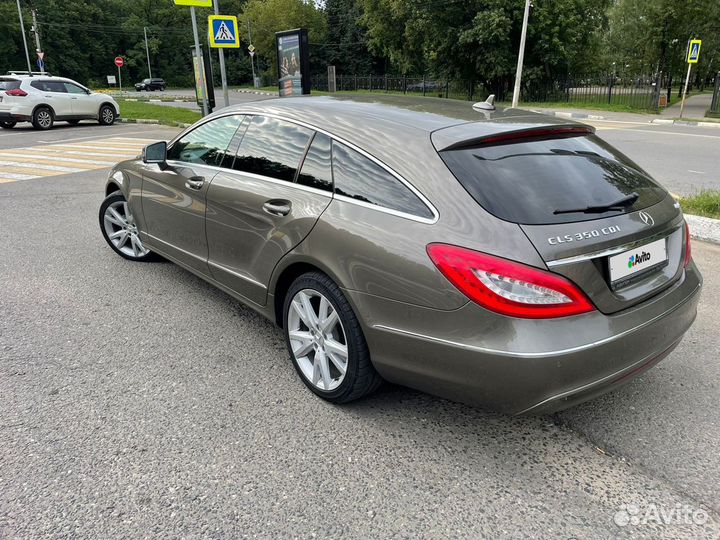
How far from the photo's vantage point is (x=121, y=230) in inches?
212

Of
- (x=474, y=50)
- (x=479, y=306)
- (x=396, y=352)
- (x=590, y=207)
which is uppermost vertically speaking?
(x=474, y=50)

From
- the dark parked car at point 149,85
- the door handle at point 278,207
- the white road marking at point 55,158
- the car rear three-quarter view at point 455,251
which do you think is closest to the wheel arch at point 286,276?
the car rear three-quarter view at point 455,251

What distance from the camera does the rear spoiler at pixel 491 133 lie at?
8.71 ft

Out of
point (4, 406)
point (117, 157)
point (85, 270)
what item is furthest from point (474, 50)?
point (4, 406)

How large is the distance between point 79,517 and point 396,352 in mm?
1483

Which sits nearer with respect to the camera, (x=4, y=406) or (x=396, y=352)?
(x=396, y=352)

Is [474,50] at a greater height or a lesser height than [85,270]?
greater

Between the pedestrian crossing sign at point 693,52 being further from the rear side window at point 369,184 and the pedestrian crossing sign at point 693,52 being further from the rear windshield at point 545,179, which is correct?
the rear side window at point 369,184

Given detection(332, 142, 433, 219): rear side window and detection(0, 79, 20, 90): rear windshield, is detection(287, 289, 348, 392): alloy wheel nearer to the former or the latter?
detection(332, 142, 433, 219): rear side window

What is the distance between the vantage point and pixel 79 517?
2246mm

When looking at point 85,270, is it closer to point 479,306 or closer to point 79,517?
point 79,517

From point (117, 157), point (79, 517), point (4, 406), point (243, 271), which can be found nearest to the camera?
point (79, 517)

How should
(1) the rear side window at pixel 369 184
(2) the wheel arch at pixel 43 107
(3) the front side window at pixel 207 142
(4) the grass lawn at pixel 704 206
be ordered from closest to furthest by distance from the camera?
(1) the rear side window at pixel 369 184
(3) the front side window at pixel 207 142
(4) the grass lawn at pixel 704 206
(2) the wheel arch at pixel 43 107

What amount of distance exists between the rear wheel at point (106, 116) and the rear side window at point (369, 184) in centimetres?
1921
